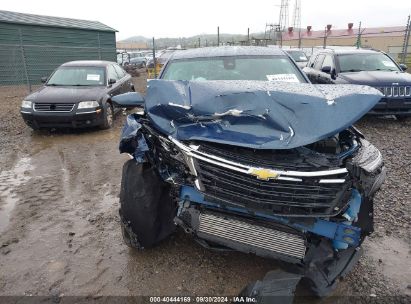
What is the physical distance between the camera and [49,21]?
17562 millimetres

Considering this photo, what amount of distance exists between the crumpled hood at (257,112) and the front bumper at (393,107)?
17.4 feet

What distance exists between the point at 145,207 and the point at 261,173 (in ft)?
3.60

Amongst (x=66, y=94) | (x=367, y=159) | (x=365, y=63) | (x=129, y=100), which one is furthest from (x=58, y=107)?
(x=365, y=63)

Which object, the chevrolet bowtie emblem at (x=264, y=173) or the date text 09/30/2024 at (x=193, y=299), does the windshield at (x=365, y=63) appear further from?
the date text 09/30/2024 at (x=193, y=299)

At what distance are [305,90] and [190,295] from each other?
6.14 feet

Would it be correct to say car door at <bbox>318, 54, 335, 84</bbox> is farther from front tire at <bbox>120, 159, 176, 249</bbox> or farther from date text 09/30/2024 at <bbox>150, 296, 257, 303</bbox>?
date text 09/30/2024 at <bbox>150, 296, 257, 303</bbox>

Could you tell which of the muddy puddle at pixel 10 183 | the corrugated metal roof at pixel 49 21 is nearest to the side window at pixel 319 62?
the muddy puddle at pixel 10 183

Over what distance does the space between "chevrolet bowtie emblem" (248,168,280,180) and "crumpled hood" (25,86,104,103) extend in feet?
18.9

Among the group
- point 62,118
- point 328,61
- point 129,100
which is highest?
point 328,61

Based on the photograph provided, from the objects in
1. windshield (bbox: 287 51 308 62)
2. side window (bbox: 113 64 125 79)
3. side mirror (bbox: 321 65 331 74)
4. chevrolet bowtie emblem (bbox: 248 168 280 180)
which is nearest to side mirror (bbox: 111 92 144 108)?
chevrolet bowtie emblem (bbox: 248 168 280 180)

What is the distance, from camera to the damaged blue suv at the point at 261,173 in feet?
7.65

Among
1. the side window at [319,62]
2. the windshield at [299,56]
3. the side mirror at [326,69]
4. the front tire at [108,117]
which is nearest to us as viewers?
the front tire at [108,117]

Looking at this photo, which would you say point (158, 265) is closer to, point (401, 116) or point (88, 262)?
point (88, 262)

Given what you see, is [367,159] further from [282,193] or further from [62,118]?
[62,118]
